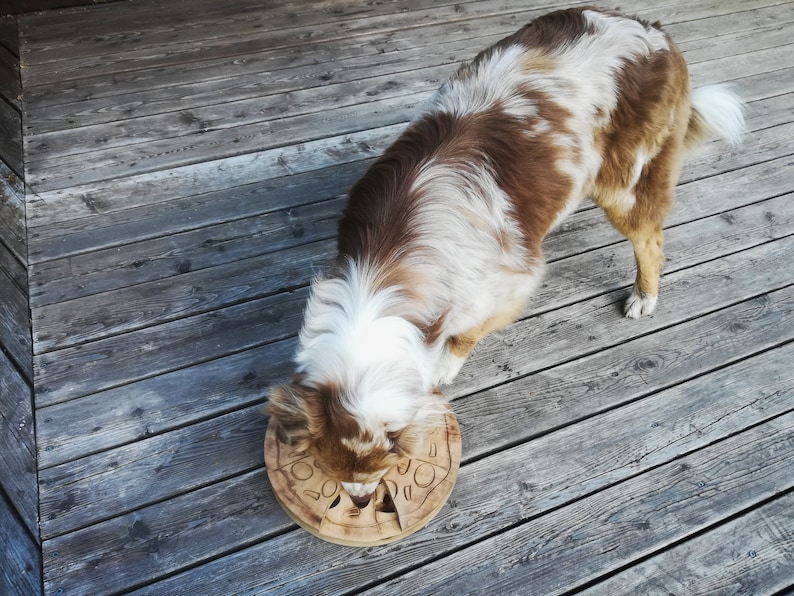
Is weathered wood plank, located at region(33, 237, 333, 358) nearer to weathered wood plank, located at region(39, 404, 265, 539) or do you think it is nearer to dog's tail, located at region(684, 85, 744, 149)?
weathered wood plank, located at region(39, 404, 265, 539)

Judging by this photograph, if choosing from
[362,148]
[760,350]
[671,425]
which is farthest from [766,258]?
[362,148]

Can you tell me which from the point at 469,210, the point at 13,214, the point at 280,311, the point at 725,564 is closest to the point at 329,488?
the point at 280,311

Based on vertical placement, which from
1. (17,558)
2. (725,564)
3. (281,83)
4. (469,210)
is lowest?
(725,564)

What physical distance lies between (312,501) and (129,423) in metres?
0.72

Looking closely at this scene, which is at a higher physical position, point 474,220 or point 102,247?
point 474,220

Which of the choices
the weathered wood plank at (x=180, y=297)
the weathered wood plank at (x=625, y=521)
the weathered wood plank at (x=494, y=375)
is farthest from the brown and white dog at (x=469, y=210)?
the weathered wood plank at (x=180, y=297)

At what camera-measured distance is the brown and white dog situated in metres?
1.62

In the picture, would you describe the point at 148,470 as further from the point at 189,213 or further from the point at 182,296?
the point at 189,213

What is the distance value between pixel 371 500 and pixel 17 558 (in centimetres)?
104

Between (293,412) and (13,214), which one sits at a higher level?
(293,412)

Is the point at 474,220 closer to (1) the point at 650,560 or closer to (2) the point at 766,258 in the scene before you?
(1) the point at 650,560

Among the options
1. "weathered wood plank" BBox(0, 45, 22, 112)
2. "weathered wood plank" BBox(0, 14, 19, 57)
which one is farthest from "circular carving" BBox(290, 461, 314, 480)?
"weathered wood plank" BBox(0, 14, 19, 57)

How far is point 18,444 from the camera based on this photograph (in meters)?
2.09

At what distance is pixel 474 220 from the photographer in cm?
190
